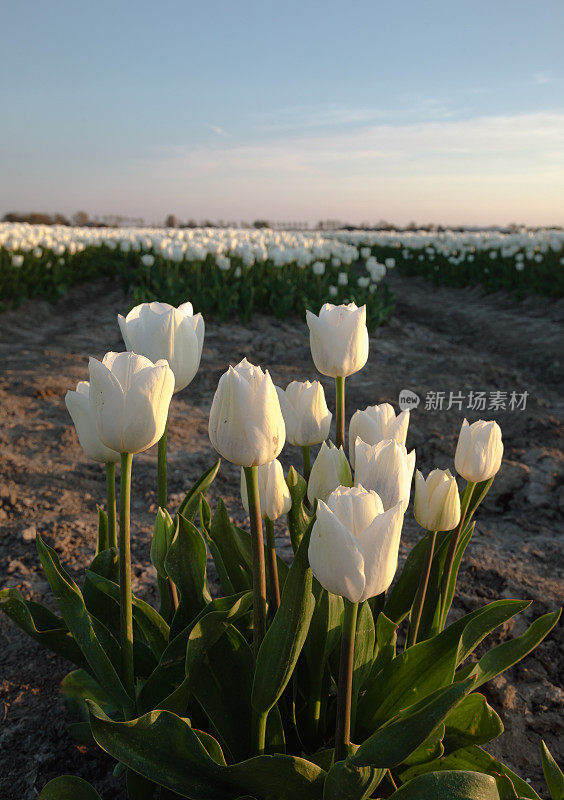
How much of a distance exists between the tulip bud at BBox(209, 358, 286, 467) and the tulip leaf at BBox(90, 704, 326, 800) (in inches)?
18.2

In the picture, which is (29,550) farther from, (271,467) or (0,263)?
(0,263)

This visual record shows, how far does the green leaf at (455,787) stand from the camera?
105 centimetres

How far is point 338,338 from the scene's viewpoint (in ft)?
4.78

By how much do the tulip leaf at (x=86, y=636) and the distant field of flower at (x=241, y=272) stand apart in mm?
6520

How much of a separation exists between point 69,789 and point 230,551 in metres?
0.61

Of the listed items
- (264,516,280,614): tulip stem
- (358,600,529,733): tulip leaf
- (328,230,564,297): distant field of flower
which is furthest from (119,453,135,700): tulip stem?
(328,230,564,297): distant field of flower

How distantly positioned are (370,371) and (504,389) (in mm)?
1326

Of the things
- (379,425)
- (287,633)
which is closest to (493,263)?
(379,425)

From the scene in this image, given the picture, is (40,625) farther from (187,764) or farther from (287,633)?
(287,633)

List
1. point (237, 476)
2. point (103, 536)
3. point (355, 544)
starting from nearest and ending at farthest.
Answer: point (355, 544) < point (103, 536) < point (237, 476)

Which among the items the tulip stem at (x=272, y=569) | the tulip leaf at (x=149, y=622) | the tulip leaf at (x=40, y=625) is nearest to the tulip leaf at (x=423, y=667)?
the tulip stem at (x=272, y=569)

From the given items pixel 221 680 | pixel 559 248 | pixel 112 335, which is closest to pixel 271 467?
pixel 221 680

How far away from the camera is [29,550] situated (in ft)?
8.71

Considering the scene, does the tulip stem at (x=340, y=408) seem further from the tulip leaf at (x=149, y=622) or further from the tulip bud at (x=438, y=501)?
the tulip leaf at (x=149, y=622)
